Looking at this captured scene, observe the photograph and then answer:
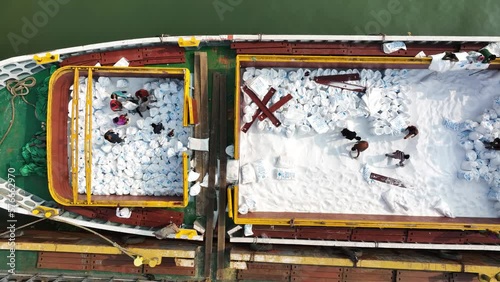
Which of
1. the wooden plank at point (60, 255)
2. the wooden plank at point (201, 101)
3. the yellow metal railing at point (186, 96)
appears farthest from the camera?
the wooden plank at point (60, 255)

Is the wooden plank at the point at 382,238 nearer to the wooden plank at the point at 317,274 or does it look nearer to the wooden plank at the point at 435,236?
the wooden plank at the point at 435,236

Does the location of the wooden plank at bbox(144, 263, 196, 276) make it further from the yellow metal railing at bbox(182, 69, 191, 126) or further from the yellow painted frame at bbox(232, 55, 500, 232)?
the yellow metal railing at bbox(182, 69, 191, 126)

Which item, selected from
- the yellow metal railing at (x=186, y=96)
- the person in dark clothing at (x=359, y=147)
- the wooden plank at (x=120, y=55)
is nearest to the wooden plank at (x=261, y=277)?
the person in dark clothing at (x=359, y=147)

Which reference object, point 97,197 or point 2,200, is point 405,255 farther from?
point 2,200

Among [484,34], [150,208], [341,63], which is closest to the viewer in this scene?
[341,63]

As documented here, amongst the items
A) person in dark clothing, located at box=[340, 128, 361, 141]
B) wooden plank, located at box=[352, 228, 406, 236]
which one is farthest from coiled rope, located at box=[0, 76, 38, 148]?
wooden plank, located at box=[352, 228, 406, 236]

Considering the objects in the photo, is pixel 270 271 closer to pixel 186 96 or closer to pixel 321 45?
pixel 186 96

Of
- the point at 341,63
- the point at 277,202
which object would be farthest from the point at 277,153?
the point at 341,63
